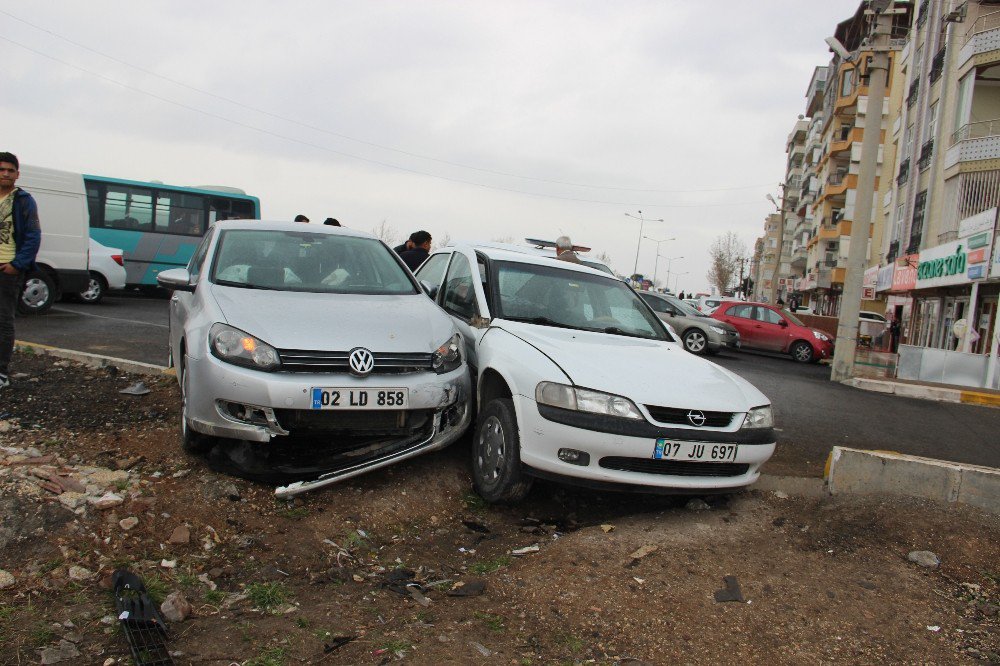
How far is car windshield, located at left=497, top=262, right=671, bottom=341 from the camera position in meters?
5.64

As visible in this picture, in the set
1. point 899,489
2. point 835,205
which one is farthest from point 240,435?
point 835,205

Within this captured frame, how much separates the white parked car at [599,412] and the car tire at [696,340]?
1347 cm

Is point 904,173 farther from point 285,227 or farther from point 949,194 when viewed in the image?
point 285,227

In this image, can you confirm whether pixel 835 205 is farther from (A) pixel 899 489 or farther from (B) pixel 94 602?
(B) pixel 94 602

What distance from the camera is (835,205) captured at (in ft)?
189

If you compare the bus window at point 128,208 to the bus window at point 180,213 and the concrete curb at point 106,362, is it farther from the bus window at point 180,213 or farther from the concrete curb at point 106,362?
the concrete curb at point 106,362

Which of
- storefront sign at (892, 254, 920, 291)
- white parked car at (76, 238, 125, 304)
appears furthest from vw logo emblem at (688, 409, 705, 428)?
storefront sign at (892, 254, 920, 291)

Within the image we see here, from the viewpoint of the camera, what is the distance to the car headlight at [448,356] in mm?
4848

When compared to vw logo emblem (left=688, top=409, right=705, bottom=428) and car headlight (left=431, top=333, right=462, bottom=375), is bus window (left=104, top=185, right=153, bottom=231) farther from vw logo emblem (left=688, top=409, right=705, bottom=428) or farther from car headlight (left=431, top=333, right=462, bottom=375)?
vw logo emblem (left=688, top=409, right=705, bottom=428)

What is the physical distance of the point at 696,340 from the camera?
18688mm

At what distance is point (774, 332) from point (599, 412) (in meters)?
18.8

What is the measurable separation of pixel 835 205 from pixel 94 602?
61743 millimetres

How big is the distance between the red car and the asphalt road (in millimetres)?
6898

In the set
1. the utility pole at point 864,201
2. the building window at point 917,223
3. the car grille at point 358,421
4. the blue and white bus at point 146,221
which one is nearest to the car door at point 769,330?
the utility pole at point 864,201
